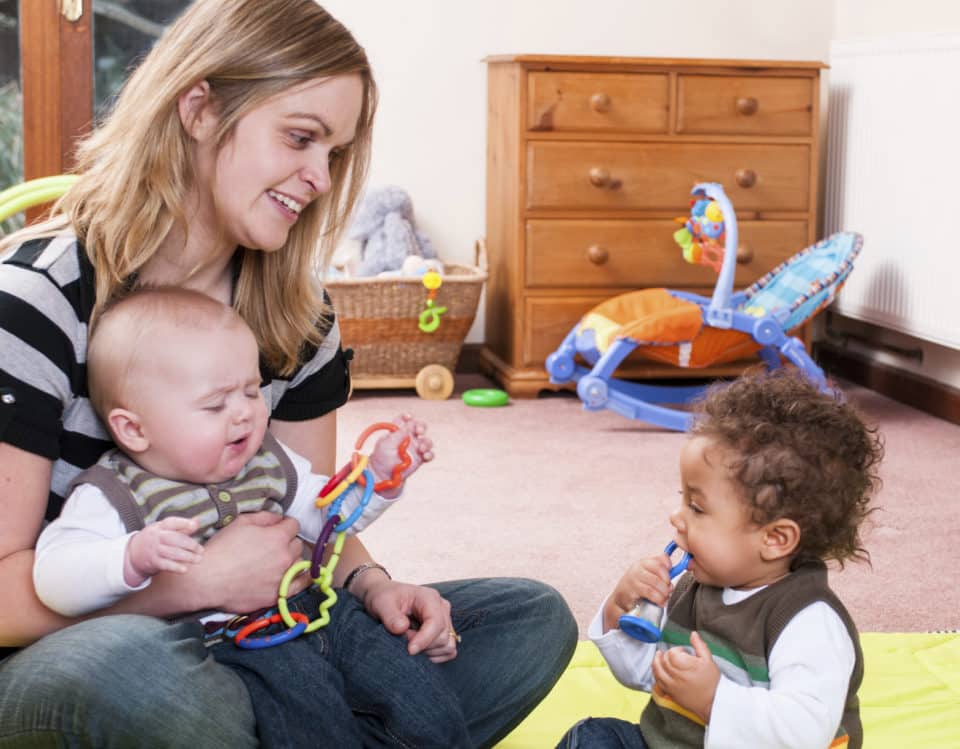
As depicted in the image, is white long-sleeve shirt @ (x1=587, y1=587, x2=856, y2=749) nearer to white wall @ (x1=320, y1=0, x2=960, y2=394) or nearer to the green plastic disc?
the green plastic disc

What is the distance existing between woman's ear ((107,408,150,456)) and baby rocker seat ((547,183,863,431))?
2115mm

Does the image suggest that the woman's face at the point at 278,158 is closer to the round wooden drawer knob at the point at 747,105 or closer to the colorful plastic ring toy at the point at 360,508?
the colorful plastic ring toy at the point at 360,508

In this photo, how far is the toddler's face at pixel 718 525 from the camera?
120 centimetres

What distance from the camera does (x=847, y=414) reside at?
4.00 ft

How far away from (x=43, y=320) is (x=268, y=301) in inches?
10.6

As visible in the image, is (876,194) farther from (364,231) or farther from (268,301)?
(268,301)

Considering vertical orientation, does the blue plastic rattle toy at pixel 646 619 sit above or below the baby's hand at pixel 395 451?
below

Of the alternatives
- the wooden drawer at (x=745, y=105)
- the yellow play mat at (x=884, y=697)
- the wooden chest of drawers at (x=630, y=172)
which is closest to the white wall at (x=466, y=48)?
the wooden chest of drawers at (x=630, y=172)

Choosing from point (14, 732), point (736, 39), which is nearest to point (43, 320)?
point (14, 732)

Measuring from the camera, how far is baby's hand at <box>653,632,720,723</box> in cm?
117

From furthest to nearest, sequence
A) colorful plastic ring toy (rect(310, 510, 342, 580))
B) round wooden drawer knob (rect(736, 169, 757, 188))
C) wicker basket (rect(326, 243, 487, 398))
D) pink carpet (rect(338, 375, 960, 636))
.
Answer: round wooden drawer knob (rect(736, 169, 757, 188)) < wicker basket (rect(326, 243, 487, 398)) < pink carpet (rect(338, 375, 960, 636)) < colorful plastic ring toy (rect(310, 510, 342, 580))

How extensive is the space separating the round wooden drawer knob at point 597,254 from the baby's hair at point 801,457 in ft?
7.90

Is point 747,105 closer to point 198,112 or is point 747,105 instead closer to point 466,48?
point 466,48

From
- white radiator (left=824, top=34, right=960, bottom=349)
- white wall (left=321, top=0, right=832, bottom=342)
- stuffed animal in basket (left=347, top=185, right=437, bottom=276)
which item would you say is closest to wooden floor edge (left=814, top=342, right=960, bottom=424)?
white radiator (left=824, top=34, right=960, bottom=349)
